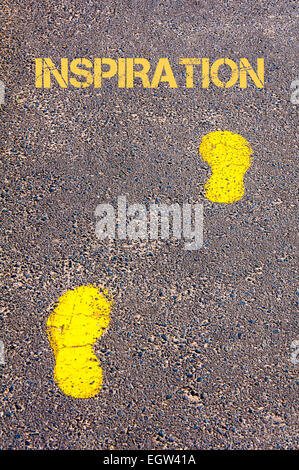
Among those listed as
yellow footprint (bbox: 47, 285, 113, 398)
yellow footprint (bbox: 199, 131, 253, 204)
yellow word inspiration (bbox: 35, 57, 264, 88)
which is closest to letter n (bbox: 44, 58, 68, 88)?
yellow word inspiration (bbox: 35, 57, 264, 88)

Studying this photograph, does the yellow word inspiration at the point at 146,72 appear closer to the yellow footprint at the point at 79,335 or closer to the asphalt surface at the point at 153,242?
the asphalt surface at the point at 153,242

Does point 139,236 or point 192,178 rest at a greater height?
point 192,178

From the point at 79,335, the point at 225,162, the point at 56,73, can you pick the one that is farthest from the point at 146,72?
the point at 79,335

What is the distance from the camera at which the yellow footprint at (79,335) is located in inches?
101

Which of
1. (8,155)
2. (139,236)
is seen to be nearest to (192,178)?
(139,236)

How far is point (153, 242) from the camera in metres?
3.05

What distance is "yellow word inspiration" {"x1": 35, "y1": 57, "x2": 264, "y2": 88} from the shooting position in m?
3.85

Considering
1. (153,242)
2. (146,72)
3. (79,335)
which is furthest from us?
(146,72)

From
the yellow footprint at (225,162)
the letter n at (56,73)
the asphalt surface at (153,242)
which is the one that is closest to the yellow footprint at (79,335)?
the asphalt surface at (153,242)

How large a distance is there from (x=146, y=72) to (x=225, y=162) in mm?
1031

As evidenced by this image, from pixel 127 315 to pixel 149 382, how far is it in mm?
389

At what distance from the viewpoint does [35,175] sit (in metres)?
3.33

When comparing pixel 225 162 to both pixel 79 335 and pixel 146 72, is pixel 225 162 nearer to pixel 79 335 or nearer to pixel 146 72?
pixel 146 72
